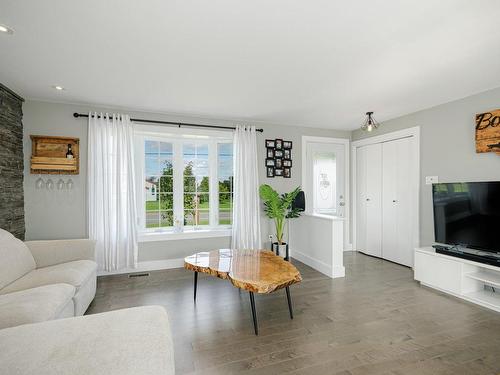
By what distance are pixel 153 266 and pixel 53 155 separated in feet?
6.75

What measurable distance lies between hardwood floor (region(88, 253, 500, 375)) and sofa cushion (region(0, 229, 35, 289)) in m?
0.75

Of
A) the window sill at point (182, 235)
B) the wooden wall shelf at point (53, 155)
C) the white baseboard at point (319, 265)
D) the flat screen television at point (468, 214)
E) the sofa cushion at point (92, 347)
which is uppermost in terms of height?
the wooden wall shelf at point (53, 155)

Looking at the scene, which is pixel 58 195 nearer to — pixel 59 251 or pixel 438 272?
pixel 59 251

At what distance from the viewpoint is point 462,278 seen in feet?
9.25

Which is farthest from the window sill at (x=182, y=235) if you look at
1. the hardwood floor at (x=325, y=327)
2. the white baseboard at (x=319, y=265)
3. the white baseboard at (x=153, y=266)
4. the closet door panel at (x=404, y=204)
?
the closet door panel at (x=404, y=204)

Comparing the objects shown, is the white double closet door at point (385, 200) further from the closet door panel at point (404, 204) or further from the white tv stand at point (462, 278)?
the white tv stand at point (462, 278)

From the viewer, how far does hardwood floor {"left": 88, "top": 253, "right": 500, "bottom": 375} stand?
180cm

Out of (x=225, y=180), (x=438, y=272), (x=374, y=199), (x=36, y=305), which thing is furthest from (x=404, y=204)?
(x=36, y=305)

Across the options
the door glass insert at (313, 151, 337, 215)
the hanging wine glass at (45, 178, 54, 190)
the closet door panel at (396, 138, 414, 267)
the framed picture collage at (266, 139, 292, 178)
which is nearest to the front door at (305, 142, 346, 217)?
the door glass insert at (313, 151, 337, 215)

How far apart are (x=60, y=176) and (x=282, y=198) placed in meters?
3.31

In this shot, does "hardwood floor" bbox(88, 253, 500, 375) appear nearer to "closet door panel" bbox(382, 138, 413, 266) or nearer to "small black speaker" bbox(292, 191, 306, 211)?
"closet door panel" bbox(382, 138, 413, 266)

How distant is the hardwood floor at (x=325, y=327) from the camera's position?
180cm

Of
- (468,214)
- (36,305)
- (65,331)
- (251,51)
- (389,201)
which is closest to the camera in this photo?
(65,331)

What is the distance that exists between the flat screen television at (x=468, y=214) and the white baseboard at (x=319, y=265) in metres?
1.31
